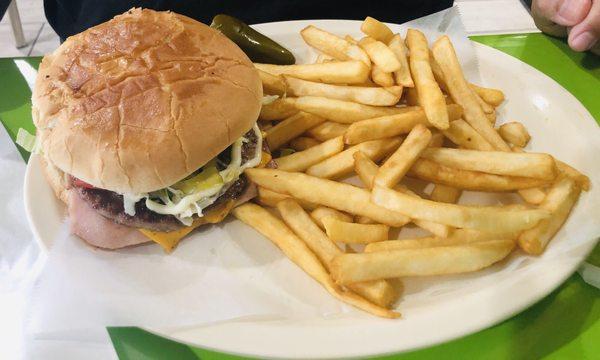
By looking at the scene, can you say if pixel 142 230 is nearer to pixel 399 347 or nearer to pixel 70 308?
pixel 70 308

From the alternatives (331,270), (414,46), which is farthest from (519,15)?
(331,270)

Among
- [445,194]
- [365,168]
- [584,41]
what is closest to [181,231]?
[365,168]

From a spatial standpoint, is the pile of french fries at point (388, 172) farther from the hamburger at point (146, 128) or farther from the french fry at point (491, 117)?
the hamburger at point (146, 128)

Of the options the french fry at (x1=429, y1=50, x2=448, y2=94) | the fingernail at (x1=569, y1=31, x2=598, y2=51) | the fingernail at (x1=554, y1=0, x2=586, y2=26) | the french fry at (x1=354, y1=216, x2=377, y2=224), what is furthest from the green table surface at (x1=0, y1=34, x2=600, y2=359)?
the fingernail at (x1=554, y1=0, x2=586, y2=26)

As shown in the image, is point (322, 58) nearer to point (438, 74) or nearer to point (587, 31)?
point (438, 74)

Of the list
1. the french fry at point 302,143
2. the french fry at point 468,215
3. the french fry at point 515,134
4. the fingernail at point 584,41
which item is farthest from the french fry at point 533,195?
the fingernail at point 584,41
